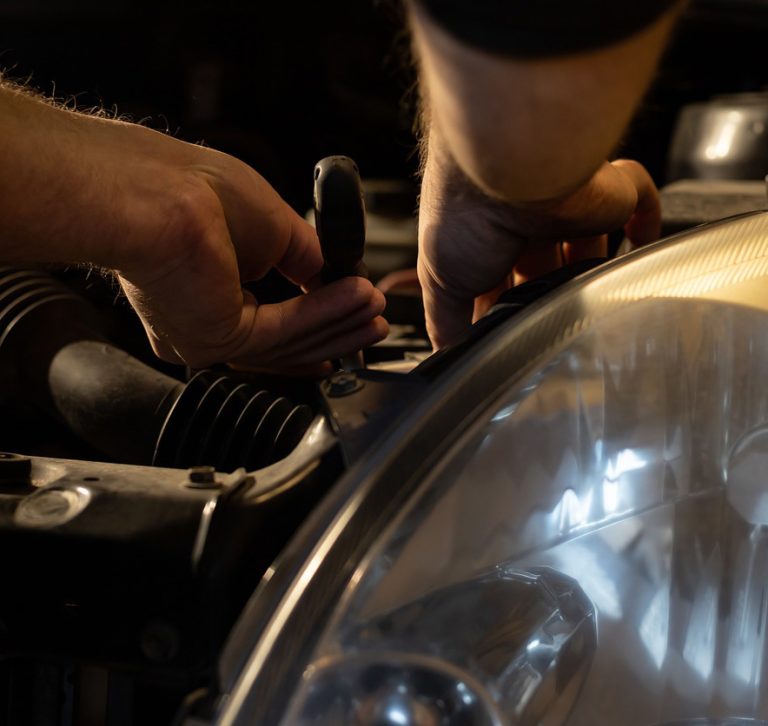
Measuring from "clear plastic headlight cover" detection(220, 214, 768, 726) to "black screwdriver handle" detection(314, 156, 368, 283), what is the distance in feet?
0.59

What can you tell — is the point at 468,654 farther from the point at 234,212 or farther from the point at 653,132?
the point at 653,132

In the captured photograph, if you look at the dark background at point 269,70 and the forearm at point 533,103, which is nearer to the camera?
the forearm at point 533,103

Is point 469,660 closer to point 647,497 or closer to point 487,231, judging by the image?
point 647,497

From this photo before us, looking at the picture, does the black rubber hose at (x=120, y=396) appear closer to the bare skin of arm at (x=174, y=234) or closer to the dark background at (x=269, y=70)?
the bare skin of arm at (x=174, y=234)

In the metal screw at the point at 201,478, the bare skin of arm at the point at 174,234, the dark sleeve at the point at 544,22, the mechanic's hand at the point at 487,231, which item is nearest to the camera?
the dark sleeve at the point at 544,22

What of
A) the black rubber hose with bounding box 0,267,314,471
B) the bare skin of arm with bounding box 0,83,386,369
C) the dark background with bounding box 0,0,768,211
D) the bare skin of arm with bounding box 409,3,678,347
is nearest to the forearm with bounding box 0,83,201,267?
the bare skin of arm with bounding box 0,83,386,369

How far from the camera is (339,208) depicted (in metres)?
0.65

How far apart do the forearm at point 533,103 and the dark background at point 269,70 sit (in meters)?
1.14

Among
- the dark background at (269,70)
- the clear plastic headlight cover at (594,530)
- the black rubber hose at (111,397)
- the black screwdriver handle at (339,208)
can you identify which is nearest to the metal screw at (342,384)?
A: the clear plastic headlight cover at (594,530)

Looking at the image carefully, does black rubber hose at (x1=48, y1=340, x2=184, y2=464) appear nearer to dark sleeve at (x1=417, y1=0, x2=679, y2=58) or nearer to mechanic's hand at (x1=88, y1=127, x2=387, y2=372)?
mechanic's hand at (x1=88, y1=127, x2=387, y2=372)

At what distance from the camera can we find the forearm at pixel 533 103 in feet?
1.28

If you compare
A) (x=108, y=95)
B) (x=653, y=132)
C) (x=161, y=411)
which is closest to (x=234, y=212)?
(x=161, y=411)

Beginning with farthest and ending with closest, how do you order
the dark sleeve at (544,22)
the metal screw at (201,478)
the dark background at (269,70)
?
the dark background at (269,70) < the metal screw at (201,478) < the dark sleeve at (544,22)

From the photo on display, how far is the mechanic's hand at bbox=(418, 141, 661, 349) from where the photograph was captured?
2.27 feet
